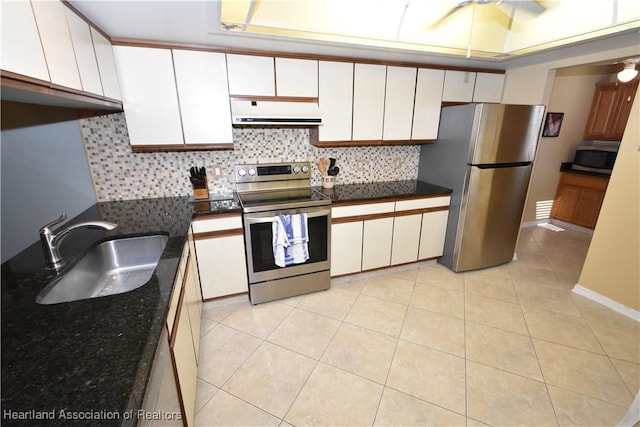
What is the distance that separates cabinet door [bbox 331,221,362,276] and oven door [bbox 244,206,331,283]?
9cm

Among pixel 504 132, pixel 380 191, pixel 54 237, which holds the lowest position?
pixel 380 191

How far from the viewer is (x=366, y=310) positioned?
2.35 meters

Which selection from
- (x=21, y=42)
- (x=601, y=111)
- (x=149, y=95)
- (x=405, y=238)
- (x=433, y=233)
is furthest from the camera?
(x=601, y=111)

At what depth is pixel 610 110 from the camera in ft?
12.6

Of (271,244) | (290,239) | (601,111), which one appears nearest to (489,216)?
(290,239)

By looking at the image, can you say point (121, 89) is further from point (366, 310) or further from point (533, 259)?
point (533, 259)

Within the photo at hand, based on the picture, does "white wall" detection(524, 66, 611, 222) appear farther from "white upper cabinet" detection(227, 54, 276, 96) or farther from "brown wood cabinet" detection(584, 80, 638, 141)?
"white upper cabinet" detection(227, 54, 276, 96)

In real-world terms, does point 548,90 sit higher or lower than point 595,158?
higher

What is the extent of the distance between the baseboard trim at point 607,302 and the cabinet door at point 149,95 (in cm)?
386

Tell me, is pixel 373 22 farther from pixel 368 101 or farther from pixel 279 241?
pixel 279 241

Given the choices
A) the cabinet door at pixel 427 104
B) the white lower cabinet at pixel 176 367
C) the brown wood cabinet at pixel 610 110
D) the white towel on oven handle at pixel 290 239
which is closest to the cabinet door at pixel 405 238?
the cabinet door at pixel 427 104

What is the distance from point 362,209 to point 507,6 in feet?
5.63

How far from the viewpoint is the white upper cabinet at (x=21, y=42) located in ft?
2.87

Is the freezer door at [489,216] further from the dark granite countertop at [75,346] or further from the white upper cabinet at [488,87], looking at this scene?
the dark granite countertop at [75,346]
